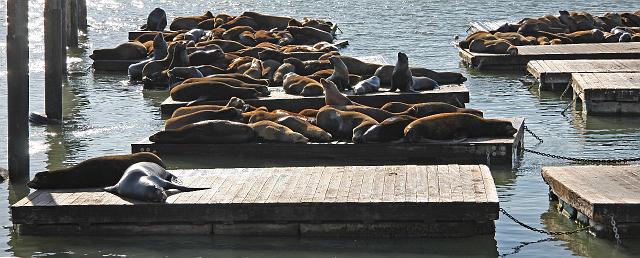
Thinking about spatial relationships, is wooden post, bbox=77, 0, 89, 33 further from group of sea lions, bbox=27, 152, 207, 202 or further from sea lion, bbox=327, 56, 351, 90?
group of sea lions, bbox=27, 152, 207, 202

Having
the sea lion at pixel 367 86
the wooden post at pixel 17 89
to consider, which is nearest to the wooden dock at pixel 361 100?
the sea lion at pixel 367 86

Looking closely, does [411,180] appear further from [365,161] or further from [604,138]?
[604,138]

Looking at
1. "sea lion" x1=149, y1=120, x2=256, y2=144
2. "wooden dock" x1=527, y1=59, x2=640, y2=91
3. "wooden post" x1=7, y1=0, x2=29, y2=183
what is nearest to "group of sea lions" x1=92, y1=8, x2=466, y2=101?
"wooden dock" x1=527, y1=59, x2=640, y2=91

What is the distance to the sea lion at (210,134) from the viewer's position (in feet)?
36.7

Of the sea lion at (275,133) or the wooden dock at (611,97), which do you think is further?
the wooden dock at (611,97)

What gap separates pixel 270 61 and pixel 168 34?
5905 mm

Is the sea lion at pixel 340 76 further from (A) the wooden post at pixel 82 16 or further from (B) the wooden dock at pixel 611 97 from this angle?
(A) the wooden post at pixel 82 16

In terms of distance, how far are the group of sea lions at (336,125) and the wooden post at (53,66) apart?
2.23 m

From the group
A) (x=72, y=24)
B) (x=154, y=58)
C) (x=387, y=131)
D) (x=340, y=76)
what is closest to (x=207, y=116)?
(x=387, y=131)

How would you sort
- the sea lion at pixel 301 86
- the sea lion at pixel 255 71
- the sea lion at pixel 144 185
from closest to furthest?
the sea lion at pixel 144 185 → the sea lion at pixel 301 86 → the sea lion at pixel 255 71

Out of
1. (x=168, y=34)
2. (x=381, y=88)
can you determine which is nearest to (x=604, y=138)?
(x=381, y=88)

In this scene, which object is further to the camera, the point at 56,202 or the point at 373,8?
the point at 373,8

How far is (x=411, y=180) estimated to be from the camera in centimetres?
874

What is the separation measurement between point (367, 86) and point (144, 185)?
19.1ft
